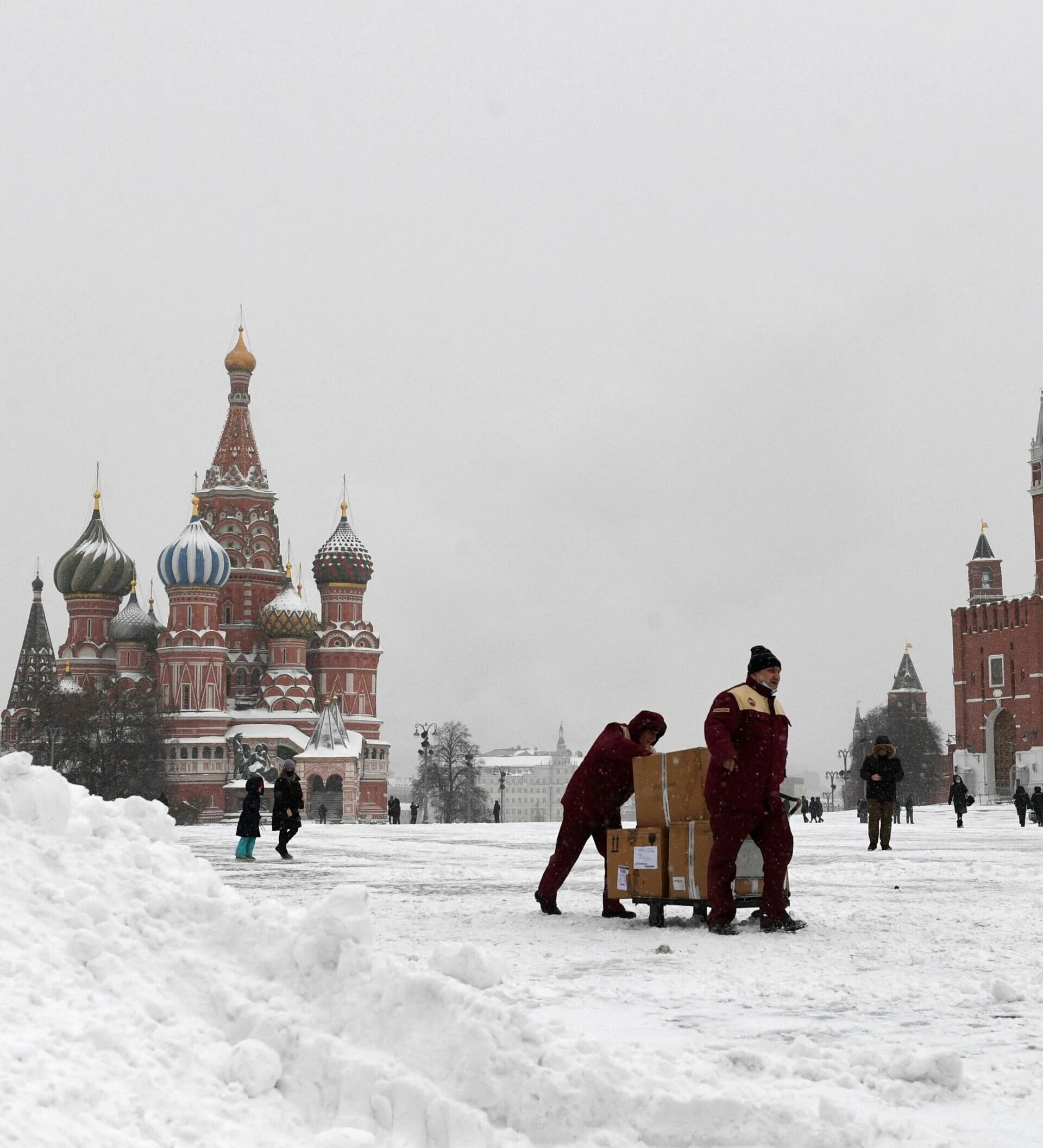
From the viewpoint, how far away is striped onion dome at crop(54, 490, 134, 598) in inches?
3226

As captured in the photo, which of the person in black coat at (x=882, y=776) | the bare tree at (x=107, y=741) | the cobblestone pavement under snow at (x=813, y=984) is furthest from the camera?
the bare tree at (x=107, y=741)

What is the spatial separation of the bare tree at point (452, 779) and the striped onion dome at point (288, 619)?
8822 millimetres

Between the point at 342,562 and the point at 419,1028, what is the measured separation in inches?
3049

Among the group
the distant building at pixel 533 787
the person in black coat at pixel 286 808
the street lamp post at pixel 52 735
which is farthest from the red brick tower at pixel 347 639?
the distant building at pixel 533 787

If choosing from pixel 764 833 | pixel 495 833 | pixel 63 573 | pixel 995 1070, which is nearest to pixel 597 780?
pixel 764 833

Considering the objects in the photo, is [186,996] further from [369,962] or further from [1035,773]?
[1035,773]

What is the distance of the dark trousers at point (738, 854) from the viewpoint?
8.35m

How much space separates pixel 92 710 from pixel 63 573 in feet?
71.4

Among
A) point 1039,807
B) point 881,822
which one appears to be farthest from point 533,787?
point 881,822

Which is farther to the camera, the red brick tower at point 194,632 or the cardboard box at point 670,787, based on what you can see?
the red brick tower at point 194,632

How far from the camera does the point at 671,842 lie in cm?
903

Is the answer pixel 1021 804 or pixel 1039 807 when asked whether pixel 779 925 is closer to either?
pixel 1021 804

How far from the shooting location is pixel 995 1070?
4.79m

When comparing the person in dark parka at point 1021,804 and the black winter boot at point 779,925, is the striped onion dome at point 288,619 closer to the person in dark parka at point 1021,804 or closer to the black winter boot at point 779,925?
the person in dark parka at point 1021,804
